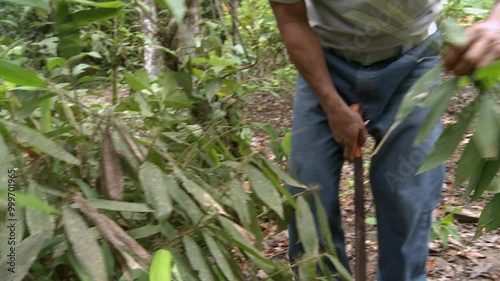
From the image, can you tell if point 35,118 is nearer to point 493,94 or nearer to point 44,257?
point 44,257

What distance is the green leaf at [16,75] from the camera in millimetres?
Result: 766

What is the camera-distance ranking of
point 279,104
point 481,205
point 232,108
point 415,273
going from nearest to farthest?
point 415,273
point 232,108
point 481,205
point 279,104

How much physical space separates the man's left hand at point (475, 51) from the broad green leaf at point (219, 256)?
1.66 ft

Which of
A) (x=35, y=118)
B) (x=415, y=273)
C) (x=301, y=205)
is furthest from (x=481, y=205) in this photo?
(x=35, y=118)

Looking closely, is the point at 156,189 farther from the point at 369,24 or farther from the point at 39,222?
the point at 369,24

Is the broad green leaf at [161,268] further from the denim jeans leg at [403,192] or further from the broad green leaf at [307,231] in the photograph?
the denim jeans leg at [403,192]

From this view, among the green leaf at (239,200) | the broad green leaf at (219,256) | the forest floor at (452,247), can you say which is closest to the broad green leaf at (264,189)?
the green leaf at (239,200)

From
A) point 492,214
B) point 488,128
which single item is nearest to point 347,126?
point 492,214

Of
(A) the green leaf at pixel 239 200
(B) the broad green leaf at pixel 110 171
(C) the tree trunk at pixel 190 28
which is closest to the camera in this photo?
(B) the broad green leaf at pixel 110 171

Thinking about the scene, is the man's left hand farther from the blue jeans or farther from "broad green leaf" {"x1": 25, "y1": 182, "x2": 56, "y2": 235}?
"broad green leaf" {"x1": 25, "y1": 182, "x2": 56, "y2": 235}

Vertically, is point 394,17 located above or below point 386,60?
above

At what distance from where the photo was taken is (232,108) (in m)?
2.00

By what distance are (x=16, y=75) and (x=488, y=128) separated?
2.32 ft

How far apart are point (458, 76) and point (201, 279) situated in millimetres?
544
